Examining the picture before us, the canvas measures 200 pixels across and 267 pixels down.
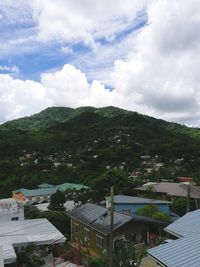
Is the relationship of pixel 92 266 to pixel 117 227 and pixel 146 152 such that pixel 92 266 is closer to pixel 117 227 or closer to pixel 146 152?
pixel 117 227

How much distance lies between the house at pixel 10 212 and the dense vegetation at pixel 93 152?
1496 centimetres

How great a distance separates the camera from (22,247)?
20141 millimetres

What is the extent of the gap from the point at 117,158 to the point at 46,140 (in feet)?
132

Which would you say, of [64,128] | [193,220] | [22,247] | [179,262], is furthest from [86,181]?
[64,128]

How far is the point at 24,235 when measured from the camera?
22.2 meters

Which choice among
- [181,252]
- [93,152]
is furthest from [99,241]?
[93,152]

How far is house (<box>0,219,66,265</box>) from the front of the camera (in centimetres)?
1877

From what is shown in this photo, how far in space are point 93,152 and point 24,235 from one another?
78.9 metres

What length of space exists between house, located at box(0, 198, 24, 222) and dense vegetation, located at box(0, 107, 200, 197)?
49.1 ft

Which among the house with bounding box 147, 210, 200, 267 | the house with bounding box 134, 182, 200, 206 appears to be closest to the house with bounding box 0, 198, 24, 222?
the house with bounding box 147, 210, 200, 267

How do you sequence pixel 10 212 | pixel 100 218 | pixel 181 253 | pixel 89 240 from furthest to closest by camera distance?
pixel 10 212 → pixel 89 240 → pixel 100 218 → pixel 181 253

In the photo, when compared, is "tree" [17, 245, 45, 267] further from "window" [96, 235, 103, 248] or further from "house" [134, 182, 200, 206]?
"house" [134, 182, 200, 206]

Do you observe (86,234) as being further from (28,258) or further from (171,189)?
(171,189)

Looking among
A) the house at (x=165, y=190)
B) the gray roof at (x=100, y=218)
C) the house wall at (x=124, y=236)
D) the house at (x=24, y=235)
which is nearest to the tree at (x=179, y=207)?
the house at (x=165, y=190)
